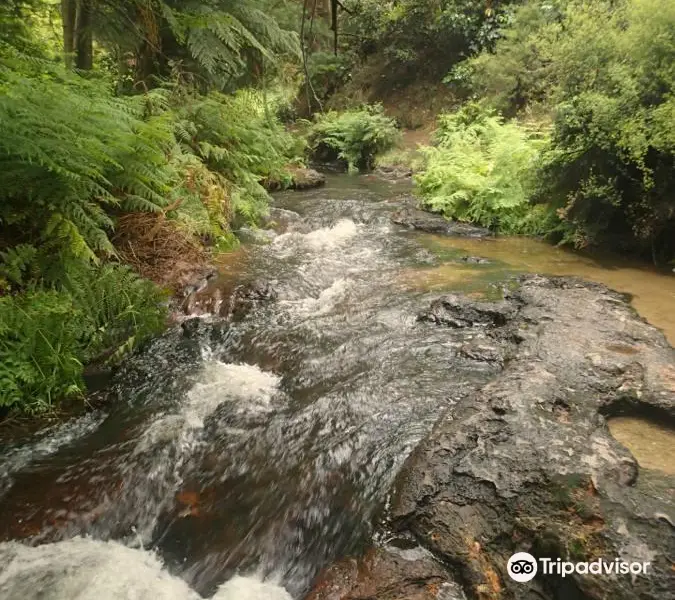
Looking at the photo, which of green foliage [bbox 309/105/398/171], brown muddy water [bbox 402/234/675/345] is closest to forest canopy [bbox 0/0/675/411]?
brown muddy water [bbox 402/234/675/345]

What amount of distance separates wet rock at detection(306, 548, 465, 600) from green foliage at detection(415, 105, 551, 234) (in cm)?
632

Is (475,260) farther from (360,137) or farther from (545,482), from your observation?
(360,137)

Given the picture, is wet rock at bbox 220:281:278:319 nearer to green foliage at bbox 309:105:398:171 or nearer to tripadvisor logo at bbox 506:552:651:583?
tripadvisor logo at bbox 506:552:651:583

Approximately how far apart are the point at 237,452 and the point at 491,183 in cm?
677

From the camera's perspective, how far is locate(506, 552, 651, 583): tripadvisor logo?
208 centimetres

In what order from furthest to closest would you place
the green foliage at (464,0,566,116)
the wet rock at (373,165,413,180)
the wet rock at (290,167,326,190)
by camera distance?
the wet rock at (373,165,413,180) → the green foliage at (464,0,566,116) → the wet rock at (290,167,326,190)

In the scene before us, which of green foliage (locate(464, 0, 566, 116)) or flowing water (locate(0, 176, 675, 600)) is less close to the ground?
green foliage (locate(464, 0, 566, 116))

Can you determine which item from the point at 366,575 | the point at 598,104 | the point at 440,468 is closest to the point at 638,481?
the point at 440,468

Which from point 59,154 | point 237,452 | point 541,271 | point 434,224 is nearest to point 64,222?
point 59,154

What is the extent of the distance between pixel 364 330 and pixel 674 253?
4264mm

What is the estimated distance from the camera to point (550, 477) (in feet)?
Result: 8.52

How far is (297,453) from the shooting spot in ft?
10.7

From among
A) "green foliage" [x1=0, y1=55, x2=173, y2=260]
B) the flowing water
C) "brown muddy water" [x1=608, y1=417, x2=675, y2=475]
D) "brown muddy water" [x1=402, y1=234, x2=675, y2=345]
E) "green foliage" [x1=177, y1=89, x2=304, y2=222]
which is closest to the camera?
the flowing water

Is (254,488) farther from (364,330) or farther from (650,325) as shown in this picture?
(650,325)
